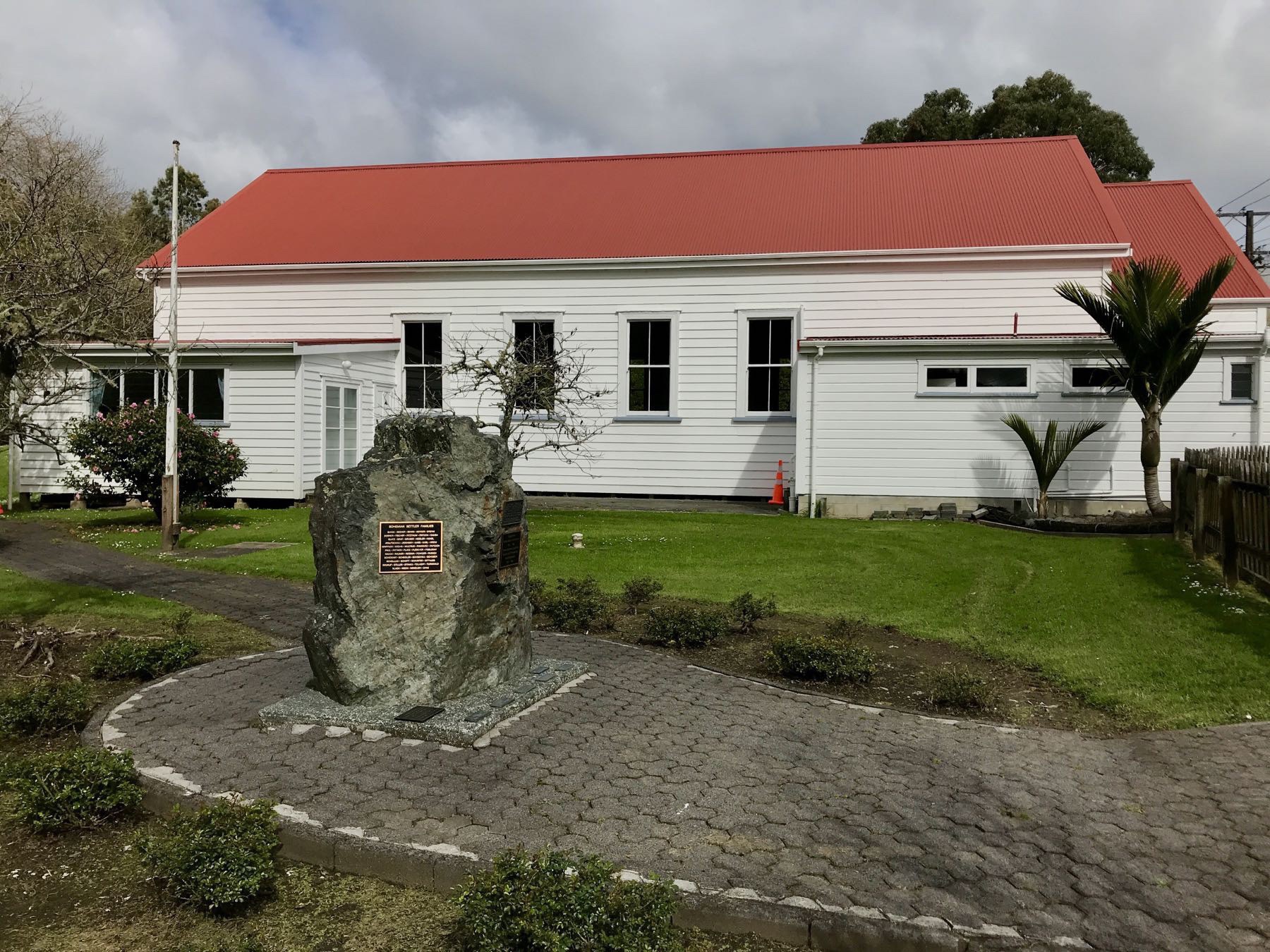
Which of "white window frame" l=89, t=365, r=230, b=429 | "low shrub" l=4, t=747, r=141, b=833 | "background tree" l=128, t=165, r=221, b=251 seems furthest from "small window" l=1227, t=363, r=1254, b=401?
"background tree" l=128, t=165, r=221, b=251

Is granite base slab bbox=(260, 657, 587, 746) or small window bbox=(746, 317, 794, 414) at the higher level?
small window bbox=(746, 317, 794, 414)

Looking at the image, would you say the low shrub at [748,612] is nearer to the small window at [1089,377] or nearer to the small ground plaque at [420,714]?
the small ground plaque at [420,714]

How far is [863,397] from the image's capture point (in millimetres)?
17938

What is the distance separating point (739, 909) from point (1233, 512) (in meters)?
9.26

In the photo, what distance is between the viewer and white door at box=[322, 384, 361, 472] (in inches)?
774

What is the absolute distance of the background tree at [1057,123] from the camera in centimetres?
3784

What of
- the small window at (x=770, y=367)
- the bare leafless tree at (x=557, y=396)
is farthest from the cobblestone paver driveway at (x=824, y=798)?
the small window at (x=770, y=367)

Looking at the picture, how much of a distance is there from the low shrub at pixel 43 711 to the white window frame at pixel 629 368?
15425 millimetres

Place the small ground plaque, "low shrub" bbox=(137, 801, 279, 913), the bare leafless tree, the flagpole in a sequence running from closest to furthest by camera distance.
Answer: "low shrub" bbox=(137, 801, 279, 913) < the small ground plaque < the flagpole < the bare leafless tree

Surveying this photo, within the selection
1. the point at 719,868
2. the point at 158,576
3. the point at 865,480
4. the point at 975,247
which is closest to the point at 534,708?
the point at 719,868

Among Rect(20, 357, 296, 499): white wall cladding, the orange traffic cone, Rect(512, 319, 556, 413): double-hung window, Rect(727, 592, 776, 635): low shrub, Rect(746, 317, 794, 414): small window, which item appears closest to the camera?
Rect(727, 592, 776, 635): low shrub

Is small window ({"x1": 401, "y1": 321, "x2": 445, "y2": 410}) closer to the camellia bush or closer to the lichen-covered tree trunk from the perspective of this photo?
the camellia bush

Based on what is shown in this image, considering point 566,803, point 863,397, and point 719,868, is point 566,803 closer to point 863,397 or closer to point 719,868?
point 719,868

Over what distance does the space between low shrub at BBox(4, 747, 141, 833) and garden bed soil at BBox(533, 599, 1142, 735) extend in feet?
13.7
